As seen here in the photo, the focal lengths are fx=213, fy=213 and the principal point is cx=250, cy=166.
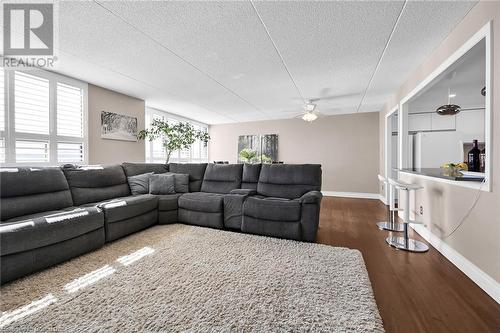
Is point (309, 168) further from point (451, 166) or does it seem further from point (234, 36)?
point (234, 36)

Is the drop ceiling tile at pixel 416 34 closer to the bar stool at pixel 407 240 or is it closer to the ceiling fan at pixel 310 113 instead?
the ceiling fan at pixel 310 113

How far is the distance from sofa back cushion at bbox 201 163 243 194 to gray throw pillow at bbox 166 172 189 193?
0.28 metres

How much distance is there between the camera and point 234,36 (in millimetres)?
2283

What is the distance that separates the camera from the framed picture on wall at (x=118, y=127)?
12.9 feet

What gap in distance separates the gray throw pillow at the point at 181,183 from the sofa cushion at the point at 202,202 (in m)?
0.26

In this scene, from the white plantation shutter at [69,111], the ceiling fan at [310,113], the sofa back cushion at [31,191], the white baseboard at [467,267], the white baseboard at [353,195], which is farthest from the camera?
the white baseboard at [353,195]

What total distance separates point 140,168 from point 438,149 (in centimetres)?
553

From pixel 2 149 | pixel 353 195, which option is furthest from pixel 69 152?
pixel 353 195

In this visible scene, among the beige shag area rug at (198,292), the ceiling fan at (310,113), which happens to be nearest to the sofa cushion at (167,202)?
the beige shag area rug at (198,292)

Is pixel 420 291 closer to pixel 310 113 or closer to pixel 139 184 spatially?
pixel 310 113

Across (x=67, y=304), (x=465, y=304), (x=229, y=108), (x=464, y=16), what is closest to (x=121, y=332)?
(x=67, y=304)

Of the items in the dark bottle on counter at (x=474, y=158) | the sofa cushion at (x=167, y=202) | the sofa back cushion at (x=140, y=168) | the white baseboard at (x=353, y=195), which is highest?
the dark bottle on counter at (x=474, y=158)

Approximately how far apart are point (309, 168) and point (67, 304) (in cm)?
298

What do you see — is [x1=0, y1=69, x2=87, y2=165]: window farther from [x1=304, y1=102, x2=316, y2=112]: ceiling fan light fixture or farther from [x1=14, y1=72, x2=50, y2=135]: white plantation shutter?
[x1=304, y1=102, x2=316, y2=112]: ceiling fan light fixture
